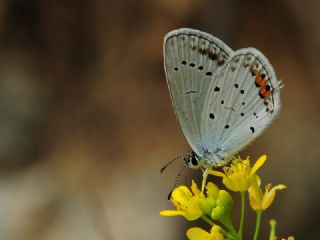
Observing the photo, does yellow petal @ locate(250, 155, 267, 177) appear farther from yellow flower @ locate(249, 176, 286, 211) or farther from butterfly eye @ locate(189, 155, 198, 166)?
butterfly eye @ locate(189, 155, 198, 166)

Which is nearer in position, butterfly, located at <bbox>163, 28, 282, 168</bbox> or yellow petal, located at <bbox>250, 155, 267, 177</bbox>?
yellow petal, located at <bbox>250, 155, 267, 177</bbox>

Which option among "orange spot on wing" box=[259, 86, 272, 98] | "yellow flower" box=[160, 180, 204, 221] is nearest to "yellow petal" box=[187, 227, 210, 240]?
"yellow flower" box=[160, 180, 204, 221]

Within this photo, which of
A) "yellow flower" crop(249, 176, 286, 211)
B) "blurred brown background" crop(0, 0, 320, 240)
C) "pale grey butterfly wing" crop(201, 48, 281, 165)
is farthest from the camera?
"blurred brown background" crop(0, 0, 320, 240)

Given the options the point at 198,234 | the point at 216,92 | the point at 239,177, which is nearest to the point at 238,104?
the point at 216,92

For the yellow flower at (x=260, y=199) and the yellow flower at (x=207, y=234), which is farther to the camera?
the yellow flower at (x=260, y=199)

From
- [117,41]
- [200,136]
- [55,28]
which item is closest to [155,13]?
[117,41]

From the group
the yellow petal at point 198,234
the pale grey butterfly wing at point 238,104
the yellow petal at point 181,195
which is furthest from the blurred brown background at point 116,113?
the yellow petal at point 198,234

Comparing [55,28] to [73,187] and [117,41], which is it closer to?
[117,41]

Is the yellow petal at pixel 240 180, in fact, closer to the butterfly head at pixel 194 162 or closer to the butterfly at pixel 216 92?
the butterfly at pixel 216 92
